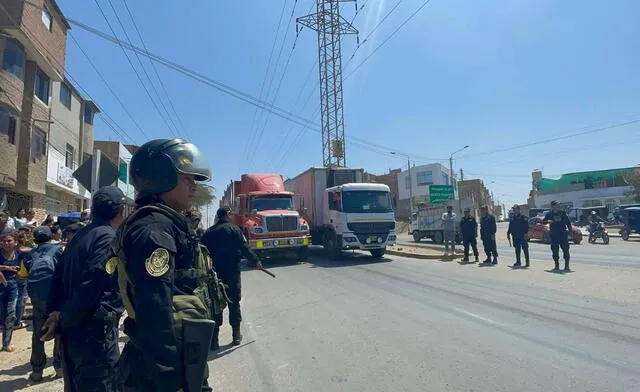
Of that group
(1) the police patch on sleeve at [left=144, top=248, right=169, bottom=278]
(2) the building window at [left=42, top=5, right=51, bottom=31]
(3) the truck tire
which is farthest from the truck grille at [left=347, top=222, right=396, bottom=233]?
(2) the building window at [left=42, top=5, right=51, bottom=31]

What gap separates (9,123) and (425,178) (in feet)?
188

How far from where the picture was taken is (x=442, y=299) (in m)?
7.70

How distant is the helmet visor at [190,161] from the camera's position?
205 centimetres

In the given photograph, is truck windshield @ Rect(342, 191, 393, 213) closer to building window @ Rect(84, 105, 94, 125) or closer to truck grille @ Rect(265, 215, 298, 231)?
truck grille @ Rect(265, 215, 298, 231)

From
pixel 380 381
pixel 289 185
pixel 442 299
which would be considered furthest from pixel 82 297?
pixel 289 185

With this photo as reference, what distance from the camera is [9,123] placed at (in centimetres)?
1656

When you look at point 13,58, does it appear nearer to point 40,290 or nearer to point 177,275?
point 40,290

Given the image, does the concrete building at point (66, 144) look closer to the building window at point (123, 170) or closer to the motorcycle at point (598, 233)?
the building window at point (123, 170)

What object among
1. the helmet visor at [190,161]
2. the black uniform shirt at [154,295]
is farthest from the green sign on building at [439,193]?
the black uniform shirt at [154,295]

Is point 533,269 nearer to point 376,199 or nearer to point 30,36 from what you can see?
point 376,199

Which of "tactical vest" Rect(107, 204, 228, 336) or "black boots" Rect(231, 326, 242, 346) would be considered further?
"black boots" Rect(231, 326, 242, 346)

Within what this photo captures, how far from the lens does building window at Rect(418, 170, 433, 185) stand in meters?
63.8

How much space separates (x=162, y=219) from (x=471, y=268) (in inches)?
465

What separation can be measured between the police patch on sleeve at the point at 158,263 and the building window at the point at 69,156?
85.2 ft
